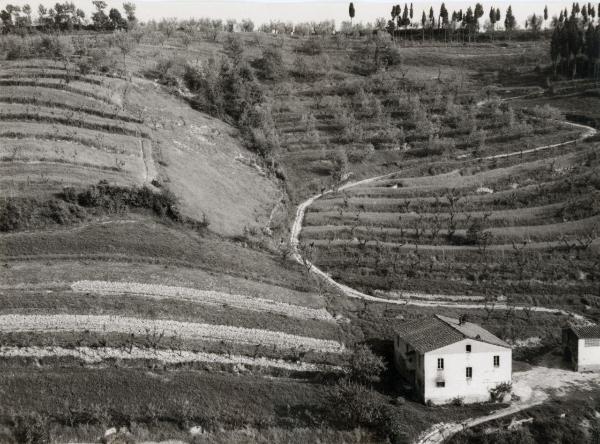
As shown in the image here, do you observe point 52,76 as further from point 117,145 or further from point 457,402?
point 457,402

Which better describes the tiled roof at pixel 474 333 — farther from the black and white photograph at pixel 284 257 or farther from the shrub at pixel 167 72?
the shrub at pixel 167 72

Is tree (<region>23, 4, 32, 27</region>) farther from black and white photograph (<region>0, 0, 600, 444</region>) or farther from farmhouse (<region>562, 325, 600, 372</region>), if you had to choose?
farmhouse (<region>562, 325, 600, 372</region>)

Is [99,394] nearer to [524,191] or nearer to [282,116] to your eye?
[524,191]

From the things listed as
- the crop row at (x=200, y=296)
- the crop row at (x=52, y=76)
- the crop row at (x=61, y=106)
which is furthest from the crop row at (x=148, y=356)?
the crop row at (x=52, y=76)

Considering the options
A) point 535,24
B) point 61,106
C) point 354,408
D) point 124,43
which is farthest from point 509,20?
point 354,408

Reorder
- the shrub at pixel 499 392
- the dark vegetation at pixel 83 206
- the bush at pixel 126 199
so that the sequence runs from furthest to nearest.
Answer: the bush at pixel 126 199 → the dark vegetation at pixel 83 206 → the shrub at pixel 499 392

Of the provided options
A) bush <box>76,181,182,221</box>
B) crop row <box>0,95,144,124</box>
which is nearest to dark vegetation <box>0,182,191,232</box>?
bush <box>76,181,182,221</box>

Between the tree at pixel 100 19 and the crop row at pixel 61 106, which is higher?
the tree at pixel 100 19
